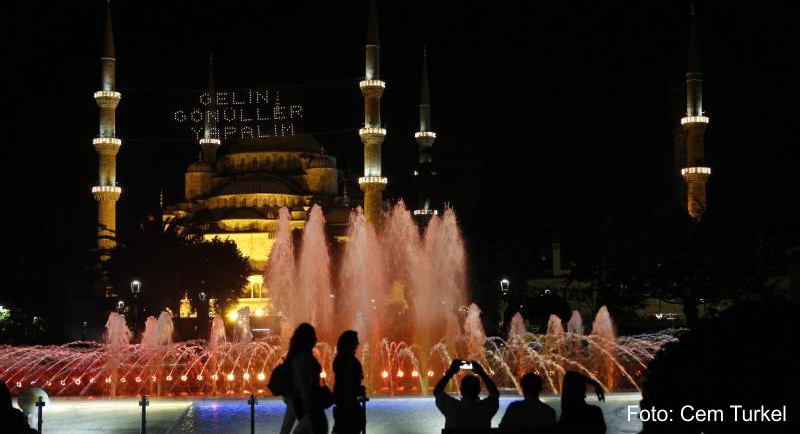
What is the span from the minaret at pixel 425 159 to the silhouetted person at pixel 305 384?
127ft

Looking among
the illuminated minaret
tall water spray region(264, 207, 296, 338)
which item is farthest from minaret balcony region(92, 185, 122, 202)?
tall water spray region(264, 207, 296, 338)

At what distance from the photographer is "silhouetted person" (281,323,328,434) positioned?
7.54m

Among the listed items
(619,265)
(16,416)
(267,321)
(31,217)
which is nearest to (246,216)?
(267,321)

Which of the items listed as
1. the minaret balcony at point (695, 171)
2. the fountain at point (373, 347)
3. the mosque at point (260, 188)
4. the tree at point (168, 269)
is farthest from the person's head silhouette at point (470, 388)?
the mosque at point (260, 188)

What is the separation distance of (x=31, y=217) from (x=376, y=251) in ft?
40.1

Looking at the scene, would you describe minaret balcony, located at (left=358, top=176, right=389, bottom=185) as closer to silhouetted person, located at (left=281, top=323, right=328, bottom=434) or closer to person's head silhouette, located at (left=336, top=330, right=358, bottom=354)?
person's head silhouette, located at (left=336, top=330, right=358, bottom=354)

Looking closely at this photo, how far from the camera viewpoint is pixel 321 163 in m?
62.9

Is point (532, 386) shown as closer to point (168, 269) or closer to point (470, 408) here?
point (470, 408)

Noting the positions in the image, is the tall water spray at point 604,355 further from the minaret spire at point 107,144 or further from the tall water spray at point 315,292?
the minaret spire at point 107,144

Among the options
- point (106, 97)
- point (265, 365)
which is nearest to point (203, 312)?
point (106, 97)

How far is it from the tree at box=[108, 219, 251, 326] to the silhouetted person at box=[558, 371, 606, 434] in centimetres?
3422

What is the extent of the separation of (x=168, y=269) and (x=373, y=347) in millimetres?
19719

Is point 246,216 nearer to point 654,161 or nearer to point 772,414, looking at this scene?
point 654,161

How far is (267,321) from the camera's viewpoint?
47312 mm
